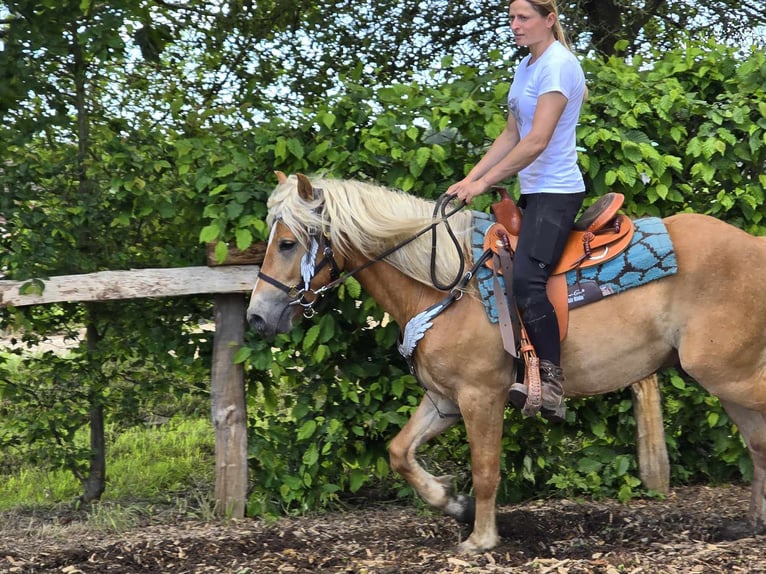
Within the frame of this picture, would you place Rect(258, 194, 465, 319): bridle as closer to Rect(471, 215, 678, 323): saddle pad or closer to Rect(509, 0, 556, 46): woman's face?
Rect(471, 215, 678, 323): saddle pad

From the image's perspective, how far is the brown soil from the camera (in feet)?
14.2

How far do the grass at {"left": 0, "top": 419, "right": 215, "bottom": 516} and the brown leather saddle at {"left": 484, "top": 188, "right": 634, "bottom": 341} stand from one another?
2620mm

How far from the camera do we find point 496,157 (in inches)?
180

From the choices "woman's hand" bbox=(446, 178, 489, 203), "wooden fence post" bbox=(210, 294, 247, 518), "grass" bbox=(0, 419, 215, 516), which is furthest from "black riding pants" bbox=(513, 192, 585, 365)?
"grass" bbox=(0, 419, 215, 516)

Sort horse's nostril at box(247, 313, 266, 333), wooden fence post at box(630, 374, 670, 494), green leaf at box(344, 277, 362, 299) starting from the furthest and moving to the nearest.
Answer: wooden fence post at box(630, 374, 670, 494), green leaf at box(344, 277, 362, 299), horse's nostril at box(247, 313, 266, 333)

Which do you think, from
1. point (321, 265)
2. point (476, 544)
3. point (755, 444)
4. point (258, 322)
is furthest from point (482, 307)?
point (755, 444)

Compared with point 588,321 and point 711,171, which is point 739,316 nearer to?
point 588,321

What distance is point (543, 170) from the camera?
4.31 metres

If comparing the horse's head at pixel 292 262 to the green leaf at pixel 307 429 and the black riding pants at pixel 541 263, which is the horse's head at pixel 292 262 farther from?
the green leaf at pixel 307 429

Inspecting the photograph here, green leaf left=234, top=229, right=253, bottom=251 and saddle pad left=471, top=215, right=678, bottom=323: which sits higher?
green leaf left=234, top=229, right=253, bottom=251

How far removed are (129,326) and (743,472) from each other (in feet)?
13.4

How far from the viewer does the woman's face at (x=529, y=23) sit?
4137mm

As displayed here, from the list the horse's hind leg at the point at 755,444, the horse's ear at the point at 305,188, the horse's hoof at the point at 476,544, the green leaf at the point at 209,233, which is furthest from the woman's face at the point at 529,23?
the horse's hoof at the point at 476,544

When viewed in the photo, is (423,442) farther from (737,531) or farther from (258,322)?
(737,531)
